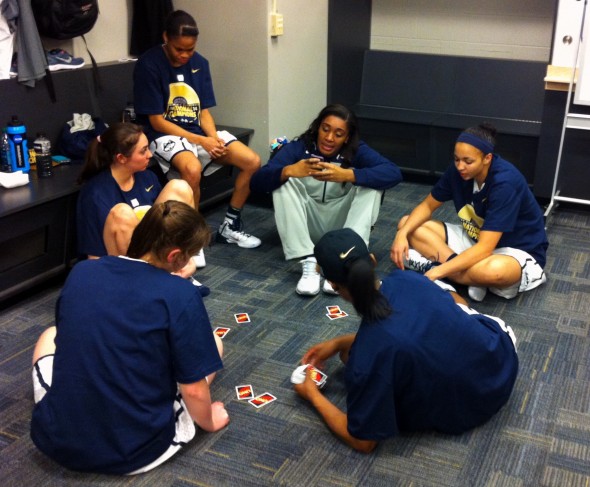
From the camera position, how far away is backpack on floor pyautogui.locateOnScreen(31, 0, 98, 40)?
3631mm

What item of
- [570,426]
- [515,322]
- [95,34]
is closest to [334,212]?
[515,322]

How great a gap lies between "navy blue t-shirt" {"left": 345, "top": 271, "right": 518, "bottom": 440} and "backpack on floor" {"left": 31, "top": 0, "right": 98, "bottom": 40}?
2518 millimetres

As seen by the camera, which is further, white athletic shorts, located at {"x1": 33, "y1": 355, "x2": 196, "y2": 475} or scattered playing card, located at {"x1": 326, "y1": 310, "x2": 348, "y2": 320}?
scattered playing card, located at {"x1": 326, "y1": 310, "x2": 348, "y2": 320}

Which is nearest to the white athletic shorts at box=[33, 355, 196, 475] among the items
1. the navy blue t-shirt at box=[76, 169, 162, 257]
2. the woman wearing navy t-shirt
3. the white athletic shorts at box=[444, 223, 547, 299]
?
the navy blue t-shirt at box=[76, 169, 162, 257]

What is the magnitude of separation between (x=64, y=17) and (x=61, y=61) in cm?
24

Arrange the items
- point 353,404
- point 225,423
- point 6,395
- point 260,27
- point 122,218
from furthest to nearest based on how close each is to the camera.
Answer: point 260,27, point 122,218, point 6,395, point 225,423, point 353,404

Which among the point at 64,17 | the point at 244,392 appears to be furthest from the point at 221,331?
the point at 64,17

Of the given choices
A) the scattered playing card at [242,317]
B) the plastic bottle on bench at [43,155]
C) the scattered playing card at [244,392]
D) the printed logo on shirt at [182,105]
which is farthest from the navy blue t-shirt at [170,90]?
the scattered playing card at [244,392]

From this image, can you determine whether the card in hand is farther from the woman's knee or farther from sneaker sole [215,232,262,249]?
sneaker sole [215,232,262,249]

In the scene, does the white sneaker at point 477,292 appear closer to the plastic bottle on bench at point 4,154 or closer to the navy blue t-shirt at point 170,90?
the navy blue t-shirt at point 170,90

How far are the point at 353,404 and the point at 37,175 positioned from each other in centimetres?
214

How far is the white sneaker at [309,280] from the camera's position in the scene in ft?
10.5

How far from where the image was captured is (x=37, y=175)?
3441mm

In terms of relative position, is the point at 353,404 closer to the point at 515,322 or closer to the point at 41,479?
the point at 41,479
